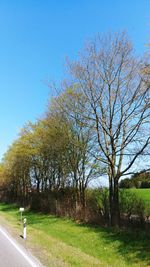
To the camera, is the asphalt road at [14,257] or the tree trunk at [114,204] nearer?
the asphalt road at [14,257]

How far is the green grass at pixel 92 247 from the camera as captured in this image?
1341 cm

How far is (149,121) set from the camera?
2342 centimetres

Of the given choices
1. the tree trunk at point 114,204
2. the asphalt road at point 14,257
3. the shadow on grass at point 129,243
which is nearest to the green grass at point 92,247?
the shadow on grass at point 129,243

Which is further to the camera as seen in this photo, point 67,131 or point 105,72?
point 67,131

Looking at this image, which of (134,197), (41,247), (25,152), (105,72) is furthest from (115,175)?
(25,152)

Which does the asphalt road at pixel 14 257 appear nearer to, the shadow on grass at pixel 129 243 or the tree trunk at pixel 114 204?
the shadow on grass at pixel 129 243

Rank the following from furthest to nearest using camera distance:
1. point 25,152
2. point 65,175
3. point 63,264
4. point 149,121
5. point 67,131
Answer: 1. point 25,152
2. point 65,175
3. point 67,131
4. point 149,121
5. point 63,264

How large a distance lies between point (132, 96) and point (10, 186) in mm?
56408

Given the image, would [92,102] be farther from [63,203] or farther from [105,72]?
[63,203]

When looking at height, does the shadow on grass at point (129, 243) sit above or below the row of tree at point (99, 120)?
below

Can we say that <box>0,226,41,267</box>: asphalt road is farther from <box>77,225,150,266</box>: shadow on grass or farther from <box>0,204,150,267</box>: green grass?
<box>77,225,150,266</box>: shadow on grass

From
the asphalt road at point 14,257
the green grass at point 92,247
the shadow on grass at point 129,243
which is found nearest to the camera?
the asphalt road at point 14,257

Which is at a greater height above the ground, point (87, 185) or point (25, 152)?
point (25, 152)

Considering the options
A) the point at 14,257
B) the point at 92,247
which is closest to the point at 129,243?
the point at 92,247
